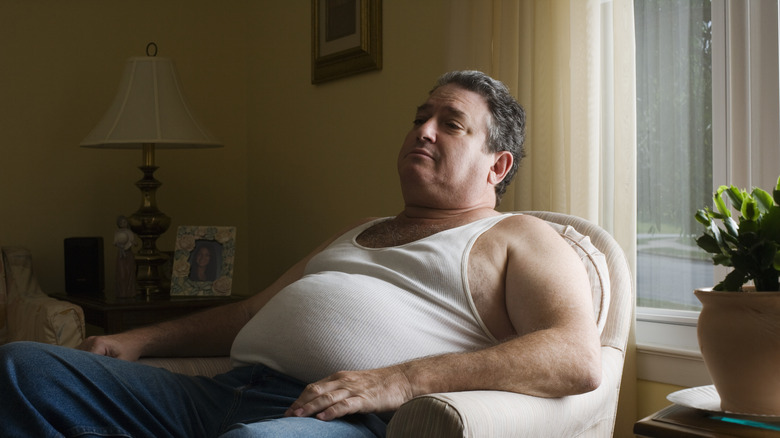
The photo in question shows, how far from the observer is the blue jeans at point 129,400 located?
4.02 ft

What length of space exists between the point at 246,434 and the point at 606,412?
0.67m

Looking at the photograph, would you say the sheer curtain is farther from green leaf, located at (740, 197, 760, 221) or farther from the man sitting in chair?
green leaf, located at (740, 197, 760, 221)

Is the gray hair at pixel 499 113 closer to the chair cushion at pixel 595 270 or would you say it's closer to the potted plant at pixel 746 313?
the chair cushion at pixel 595 270

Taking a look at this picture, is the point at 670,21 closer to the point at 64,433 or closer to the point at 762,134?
the point at 762,134

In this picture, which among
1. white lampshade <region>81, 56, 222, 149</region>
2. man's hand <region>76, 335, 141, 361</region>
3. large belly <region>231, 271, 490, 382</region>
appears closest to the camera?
large belly <region>231, 271, 490, 382</region>

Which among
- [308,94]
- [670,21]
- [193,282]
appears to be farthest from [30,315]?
[670,21]

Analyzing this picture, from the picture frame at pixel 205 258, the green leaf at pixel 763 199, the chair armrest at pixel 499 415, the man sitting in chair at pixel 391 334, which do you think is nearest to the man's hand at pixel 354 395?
the man sitting in chair at pixel 391 334

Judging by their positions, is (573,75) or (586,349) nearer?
(586,349)

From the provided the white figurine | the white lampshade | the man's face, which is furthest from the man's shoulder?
the white figurine

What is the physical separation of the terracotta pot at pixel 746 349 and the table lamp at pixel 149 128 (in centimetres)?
199

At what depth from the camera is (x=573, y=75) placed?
183 cm

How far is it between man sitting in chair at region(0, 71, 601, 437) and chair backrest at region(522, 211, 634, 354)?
93 mm

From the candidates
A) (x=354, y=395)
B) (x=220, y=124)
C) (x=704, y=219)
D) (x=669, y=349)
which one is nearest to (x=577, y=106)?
(x=669, y=349)

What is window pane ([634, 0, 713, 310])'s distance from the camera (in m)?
1.73
